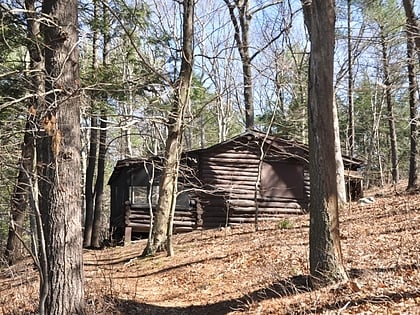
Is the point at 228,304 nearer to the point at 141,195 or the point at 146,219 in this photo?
the point at 146,219

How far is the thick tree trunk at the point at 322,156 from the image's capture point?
6.69 m

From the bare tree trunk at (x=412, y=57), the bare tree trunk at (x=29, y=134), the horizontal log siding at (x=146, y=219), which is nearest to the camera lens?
the bare tree trunk at (x=29, y=134)

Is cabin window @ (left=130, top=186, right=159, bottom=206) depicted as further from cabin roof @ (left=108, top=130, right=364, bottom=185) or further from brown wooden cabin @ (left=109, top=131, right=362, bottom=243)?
cabin roof @ (left=108, top=130, right=364, bottom=185)

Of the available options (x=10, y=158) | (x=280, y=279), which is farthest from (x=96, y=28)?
(x=280, y=279)

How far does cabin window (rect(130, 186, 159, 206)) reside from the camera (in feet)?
66.3

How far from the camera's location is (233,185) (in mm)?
20234

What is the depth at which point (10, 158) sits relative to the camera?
309 inches

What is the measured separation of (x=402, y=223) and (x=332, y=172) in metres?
4.98

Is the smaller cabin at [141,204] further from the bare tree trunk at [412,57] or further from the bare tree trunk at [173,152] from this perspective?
the bare tree trunk at [412,57]

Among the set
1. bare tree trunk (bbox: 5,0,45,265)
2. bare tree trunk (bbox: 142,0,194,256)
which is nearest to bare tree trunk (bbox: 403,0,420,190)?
bare tree trunk (bbox: 142,0,194,256)

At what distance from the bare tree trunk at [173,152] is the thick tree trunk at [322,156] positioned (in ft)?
21.3

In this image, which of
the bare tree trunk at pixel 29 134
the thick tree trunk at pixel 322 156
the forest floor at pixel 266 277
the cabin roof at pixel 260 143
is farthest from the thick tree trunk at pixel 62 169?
the cabin roof at pixel 260 143

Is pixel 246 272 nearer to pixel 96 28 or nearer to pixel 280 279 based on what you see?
pixel 280 279

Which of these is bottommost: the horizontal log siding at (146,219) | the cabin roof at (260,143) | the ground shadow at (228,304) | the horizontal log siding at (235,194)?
the ground shadow at (228,304)
